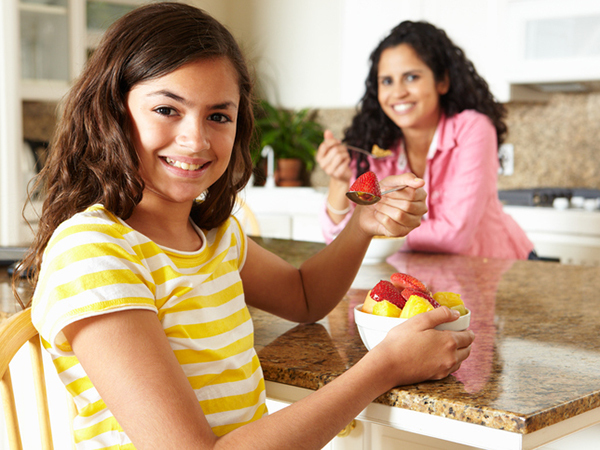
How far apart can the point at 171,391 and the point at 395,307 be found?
31 cm

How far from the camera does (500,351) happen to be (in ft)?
3.01

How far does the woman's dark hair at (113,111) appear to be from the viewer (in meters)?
0.81

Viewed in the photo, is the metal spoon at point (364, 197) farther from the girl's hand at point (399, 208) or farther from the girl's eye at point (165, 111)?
the girl's eye at point (165, 111)

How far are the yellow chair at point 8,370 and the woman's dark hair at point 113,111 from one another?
0.09 meters

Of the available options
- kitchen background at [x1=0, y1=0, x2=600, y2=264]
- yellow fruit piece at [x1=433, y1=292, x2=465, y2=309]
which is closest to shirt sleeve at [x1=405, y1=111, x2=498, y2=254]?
yellow fruit piece at [x1=433, y1=292, x2=465, y2=309]

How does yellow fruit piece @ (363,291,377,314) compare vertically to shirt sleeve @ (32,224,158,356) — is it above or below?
below

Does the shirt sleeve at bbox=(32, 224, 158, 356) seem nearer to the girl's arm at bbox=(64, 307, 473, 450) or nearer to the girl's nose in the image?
the girl's arm at bbox=(64, 307, 473, 450)

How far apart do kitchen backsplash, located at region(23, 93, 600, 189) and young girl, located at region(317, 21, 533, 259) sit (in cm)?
142

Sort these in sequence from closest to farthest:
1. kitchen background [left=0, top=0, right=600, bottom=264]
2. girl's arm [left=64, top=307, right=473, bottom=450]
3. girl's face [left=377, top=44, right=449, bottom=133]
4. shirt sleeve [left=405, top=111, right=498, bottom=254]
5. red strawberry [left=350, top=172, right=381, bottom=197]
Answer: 1. girl's arm [left=64, top=307, right=473, bottom=450]
2. red strawberry [left=350, top=172, right=381, bottom=197]
3. shirt sleeve [left=405, top=111, right=498, bottom=254]
4. girl's face [left=377, top=44, right=449, bottom=133]
5. kitchen background [left=0, top=0, right=600, bottom=264]

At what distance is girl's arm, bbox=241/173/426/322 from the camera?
106 cm

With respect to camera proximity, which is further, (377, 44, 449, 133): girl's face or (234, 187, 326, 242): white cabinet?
(234, 187, 326, 242): white cabinet

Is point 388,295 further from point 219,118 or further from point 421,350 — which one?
point 219,118

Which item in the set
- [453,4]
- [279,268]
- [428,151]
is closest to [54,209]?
[279,268]

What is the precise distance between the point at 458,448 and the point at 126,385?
0.57 metres
